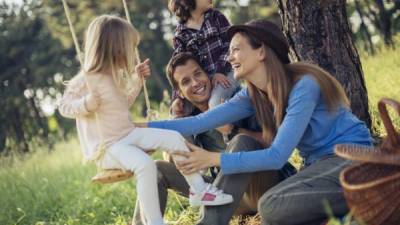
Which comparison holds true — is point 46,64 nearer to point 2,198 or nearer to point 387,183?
point 2,198

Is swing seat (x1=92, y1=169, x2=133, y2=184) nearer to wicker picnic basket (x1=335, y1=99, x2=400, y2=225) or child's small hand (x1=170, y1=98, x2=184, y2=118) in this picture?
child's small hand (x1=170, y1=98, x2=184, y2=118)

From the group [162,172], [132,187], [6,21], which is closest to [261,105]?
[162,172]

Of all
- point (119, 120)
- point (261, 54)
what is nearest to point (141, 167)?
point (119, 120)

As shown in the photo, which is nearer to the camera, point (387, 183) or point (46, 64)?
point (387, 183)

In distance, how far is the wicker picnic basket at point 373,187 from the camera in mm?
2906

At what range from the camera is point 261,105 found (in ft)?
12.4

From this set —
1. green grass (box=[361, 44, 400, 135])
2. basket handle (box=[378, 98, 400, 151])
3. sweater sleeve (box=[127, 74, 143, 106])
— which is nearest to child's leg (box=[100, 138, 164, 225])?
sweater sleeve (box=[127, 74, 143, 106])

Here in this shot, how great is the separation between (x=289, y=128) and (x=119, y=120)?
2.94 feet

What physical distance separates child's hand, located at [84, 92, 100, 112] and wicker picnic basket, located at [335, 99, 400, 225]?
1.26 metres

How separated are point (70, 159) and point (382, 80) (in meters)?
5.67

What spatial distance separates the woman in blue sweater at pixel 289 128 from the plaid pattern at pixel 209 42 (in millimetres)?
900

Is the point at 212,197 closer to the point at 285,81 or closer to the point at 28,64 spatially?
the point at 285,81

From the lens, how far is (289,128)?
338 cm

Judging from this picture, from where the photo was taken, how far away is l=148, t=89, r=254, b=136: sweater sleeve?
3.93 metres
